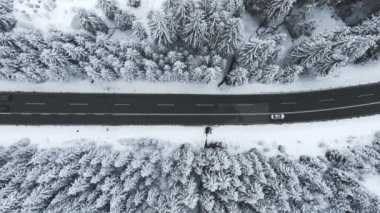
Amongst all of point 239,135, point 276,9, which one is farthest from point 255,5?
point 239,135

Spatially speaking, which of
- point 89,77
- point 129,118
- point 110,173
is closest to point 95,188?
point 110,173

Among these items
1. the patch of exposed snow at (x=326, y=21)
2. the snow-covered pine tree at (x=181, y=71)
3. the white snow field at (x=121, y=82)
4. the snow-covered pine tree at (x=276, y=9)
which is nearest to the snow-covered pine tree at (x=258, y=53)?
the snow-covered pine tree at (x=276, y=9)

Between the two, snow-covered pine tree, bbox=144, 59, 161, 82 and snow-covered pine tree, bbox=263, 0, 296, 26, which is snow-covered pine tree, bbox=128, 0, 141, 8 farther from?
snow-covered pine tree, bbox=263, 0, 296, 26

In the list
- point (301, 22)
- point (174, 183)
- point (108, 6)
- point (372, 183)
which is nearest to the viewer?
point (174, 183)

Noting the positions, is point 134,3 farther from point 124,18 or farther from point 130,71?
point 130,71

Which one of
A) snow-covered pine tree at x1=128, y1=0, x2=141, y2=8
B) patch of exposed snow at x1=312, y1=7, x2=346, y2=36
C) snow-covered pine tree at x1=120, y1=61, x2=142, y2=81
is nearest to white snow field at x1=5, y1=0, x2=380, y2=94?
patch of exposed snow at x1=312, y1=7, x2=346, y2=36

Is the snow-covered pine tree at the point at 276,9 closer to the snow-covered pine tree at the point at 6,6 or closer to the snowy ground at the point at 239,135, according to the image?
the snowy ground at the point at 239,135
